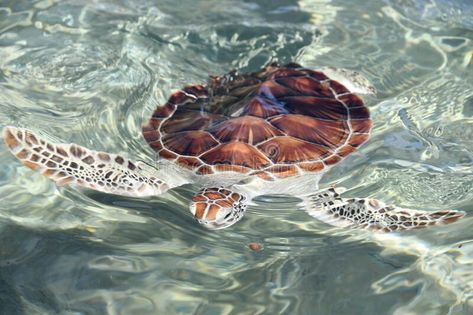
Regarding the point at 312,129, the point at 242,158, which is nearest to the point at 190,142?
the point at 242,158

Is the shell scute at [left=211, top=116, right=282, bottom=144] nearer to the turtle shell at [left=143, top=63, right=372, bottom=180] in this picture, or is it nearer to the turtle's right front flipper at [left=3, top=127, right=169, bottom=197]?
the turtle shell at [left=143, top=63, right=372, bottom=180]

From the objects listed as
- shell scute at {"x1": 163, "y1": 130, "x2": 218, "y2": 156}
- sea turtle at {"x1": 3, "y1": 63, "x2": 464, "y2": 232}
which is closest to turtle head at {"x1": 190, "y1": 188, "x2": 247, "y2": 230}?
sea turtle at {"x1": 3, "y1": 63, "x2": 464, "y2": 232}

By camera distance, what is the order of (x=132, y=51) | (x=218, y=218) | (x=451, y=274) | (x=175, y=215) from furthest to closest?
(x=132, y=51) < (x=175, y=215) < (x=218, y=218) < (x=451, y=274)

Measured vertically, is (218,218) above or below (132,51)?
below

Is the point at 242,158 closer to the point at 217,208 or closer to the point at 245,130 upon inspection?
the point at 245,130

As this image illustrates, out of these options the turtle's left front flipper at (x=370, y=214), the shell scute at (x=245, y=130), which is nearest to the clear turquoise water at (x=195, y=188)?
the turtle's left front flipper at (x=370, y=214)

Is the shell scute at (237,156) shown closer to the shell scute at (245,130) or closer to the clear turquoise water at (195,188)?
the shell scute at (245,130)

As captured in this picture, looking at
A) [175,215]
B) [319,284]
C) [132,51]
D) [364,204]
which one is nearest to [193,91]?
[132,51]

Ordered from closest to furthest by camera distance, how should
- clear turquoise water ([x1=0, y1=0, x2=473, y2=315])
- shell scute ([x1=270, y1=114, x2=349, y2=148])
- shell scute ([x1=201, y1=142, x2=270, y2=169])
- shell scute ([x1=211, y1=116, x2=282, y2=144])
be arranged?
clear turquoise water ([x1=0, y1=0, x2=473, y2=315]) < shell scute ([x1=201, y1=142, x2=270, y2=169]) < shell scute ([x1=211, y1=116, x2=282, y2=144]) < shell scute ([x1=270, y1=114, x2=349, y2=148])

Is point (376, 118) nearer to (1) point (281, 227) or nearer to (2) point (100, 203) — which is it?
(1) point (281, 227)
